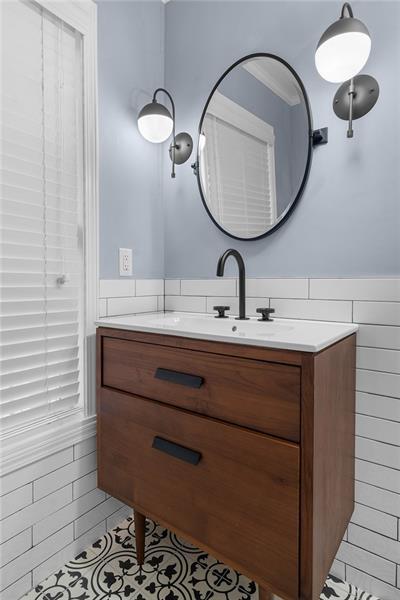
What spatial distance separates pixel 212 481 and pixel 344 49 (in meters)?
1.32

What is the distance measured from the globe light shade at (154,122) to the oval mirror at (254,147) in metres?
0.18

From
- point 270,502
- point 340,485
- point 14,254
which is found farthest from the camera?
point 14,254

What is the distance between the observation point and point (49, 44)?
1.24 metres

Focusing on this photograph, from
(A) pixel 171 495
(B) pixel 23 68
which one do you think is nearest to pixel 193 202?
(B) pixel 23 68

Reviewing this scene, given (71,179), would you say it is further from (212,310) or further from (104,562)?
(104,562)

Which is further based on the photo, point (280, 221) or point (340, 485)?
point (280, 221)

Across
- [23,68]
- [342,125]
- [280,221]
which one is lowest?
[280,221]

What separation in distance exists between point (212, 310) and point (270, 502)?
0.85 metres

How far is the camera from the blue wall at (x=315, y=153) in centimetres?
112

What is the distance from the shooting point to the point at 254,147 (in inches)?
56.2

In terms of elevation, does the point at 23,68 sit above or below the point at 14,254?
above

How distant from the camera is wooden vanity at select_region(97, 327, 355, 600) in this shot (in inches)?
32.2

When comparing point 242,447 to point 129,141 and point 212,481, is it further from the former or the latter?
point 129,141

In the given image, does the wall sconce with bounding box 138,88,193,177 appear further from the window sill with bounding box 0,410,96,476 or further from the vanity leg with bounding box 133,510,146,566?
the vanity leg with bounding box 133,510,146,566
